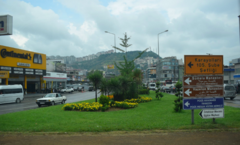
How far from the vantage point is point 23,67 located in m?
41.9

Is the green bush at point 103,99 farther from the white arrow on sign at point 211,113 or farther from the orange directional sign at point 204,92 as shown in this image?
the white arrow on sign at point 211,113

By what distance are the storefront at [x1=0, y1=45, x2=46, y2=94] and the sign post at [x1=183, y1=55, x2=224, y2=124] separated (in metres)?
35.5

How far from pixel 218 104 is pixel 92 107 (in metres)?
7.86

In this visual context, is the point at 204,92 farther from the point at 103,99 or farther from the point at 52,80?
the point at 52,80

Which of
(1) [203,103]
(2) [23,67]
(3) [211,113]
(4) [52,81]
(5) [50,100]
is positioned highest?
(2) [23,67]

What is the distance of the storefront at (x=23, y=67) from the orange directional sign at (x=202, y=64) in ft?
117

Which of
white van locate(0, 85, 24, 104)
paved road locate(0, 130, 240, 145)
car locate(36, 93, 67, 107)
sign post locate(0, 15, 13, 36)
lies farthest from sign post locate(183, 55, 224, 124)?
white van locate(0, 85, 24, 104)

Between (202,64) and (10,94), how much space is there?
78.8 ft

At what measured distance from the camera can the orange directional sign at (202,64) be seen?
30.0ft

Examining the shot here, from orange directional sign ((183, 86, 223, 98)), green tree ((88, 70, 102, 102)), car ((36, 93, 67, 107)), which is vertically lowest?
car ((36, 93, 67, 107))

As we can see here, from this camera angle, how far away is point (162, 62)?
4006 inches

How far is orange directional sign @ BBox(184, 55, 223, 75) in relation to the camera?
9.15 m

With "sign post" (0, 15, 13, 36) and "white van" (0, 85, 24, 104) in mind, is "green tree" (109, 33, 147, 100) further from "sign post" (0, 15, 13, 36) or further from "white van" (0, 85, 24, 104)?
"white van" (0, 85, 24, 104)

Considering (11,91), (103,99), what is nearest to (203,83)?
(103,99)
